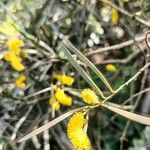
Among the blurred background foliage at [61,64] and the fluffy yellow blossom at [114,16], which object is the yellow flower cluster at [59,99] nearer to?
the blurred background foliage at [61,64]

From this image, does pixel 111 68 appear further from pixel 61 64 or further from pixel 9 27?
pixel 9 27

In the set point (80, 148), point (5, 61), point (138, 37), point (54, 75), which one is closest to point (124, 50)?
point (138, 37)

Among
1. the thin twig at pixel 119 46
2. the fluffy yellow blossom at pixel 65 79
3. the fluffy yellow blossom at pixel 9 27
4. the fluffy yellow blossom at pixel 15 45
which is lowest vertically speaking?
the fluffy yellow blossom at pixel 65 79

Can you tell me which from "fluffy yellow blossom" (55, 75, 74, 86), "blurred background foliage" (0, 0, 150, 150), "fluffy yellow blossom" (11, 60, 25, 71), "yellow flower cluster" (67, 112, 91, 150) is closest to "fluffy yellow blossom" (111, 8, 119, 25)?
"blurred background foliage" (0, 0, 150, 150)

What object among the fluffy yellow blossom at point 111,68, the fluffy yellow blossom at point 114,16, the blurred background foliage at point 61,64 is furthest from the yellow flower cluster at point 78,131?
the fluffy yellow blossom at point 114,16

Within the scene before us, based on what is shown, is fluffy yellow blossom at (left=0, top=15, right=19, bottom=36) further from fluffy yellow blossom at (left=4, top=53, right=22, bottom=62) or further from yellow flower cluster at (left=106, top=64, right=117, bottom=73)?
yellow flower cluster at (left=106, top=64, right=117, bottom=73)
